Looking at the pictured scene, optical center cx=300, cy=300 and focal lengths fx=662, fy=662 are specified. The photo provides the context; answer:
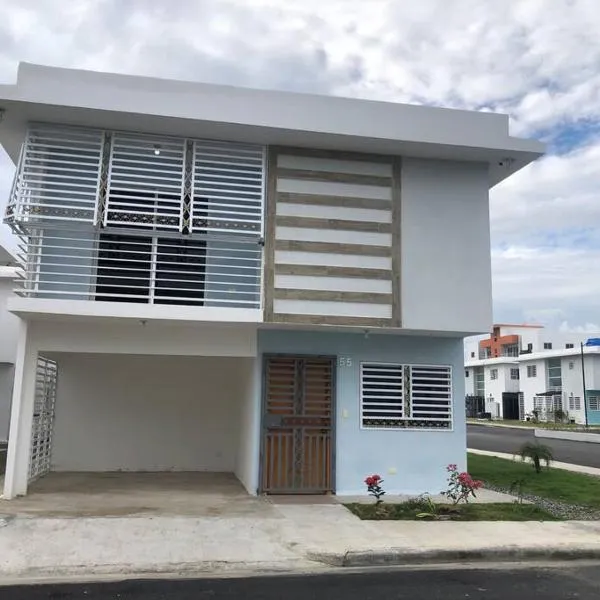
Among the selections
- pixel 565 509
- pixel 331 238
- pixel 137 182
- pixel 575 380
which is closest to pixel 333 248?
pixel 331 238

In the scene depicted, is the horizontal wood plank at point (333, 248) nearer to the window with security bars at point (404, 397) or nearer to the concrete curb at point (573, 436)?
the window with security bars at point (404, 397)

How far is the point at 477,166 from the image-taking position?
12.0 m

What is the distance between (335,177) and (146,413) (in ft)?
22.4

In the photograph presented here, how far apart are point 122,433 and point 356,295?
256 inches

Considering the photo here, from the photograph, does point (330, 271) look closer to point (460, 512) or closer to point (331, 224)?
point (331, 224)

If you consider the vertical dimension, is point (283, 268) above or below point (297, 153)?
below

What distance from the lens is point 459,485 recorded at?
1103 centimetres

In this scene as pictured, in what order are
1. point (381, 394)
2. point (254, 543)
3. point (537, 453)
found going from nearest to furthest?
point (254, 543) < point (381, 394) < point (537, 453)

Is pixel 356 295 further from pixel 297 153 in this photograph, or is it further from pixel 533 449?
pixel 533 449

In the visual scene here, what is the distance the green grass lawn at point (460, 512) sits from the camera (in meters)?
9.77

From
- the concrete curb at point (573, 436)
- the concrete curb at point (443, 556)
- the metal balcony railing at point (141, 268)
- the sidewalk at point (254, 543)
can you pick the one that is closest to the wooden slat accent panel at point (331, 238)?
the metal balcony railing at point (141, 268)

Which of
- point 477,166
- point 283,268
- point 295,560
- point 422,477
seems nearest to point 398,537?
point 295,560

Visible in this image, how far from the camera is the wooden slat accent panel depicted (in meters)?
11.1

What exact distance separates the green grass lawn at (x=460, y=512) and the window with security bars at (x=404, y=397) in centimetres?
182
